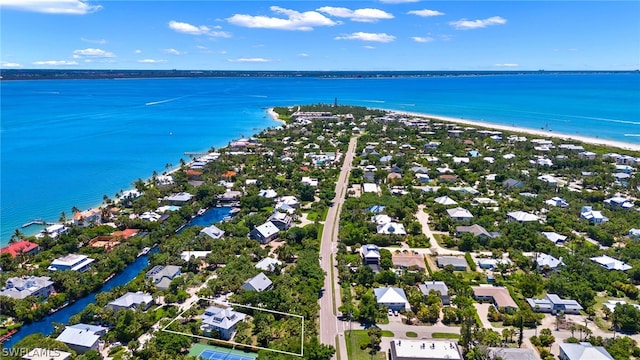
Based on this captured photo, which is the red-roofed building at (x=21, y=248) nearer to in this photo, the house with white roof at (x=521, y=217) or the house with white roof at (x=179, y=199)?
the house with white roof at (x=179, y=199)

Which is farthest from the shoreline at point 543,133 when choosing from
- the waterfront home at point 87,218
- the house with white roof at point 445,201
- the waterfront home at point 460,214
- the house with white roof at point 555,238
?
the waterfront home at point 87,218

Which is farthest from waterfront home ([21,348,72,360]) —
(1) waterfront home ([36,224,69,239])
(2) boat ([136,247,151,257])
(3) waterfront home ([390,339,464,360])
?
(1) waterfront home ([36,224,69,239])

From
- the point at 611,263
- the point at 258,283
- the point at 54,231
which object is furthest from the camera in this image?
the point at 54,231

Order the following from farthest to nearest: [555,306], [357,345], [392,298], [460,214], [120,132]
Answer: [120,132] < [460,214] < [392,298] < [555,306] < [357,345]

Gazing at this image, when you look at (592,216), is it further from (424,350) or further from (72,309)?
(72,309)

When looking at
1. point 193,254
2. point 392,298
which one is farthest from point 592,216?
point 193,254

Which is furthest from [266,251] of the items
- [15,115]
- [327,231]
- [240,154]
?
[15,115]
